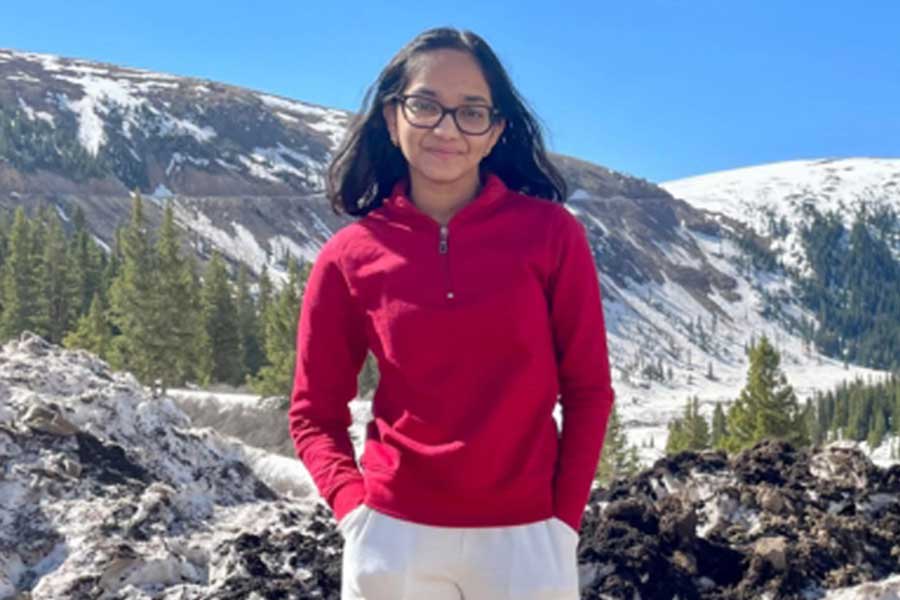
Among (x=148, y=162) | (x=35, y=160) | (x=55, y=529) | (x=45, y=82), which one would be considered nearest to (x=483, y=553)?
(x=55, y=529)

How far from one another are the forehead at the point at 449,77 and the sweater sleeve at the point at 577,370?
56cm

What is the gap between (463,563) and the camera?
264 cm

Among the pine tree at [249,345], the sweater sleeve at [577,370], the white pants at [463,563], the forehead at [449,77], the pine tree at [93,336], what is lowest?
the pine tree at [249,345]

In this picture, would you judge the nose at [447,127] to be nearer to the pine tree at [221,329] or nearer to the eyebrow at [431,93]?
the eyebrow at [431,93]

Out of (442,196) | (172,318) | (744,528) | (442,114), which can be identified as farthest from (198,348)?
(442,114)

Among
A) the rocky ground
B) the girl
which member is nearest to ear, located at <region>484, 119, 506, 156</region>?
the girl

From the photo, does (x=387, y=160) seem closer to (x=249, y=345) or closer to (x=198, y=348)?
(x=198, y=348)

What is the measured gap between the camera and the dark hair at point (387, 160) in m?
3.21

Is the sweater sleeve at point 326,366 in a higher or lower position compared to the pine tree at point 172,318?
higher

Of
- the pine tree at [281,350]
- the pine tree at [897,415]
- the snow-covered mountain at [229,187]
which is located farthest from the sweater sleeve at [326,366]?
the pine tree at [897,415]

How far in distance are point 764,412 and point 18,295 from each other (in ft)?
101

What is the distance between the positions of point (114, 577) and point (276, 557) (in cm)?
107

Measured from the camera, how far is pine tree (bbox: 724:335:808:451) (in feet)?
99.4

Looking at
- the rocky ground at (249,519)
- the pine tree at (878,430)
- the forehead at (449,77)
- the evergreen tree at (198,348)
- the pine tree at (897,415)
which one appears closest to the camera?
the forehead at (449,77)
